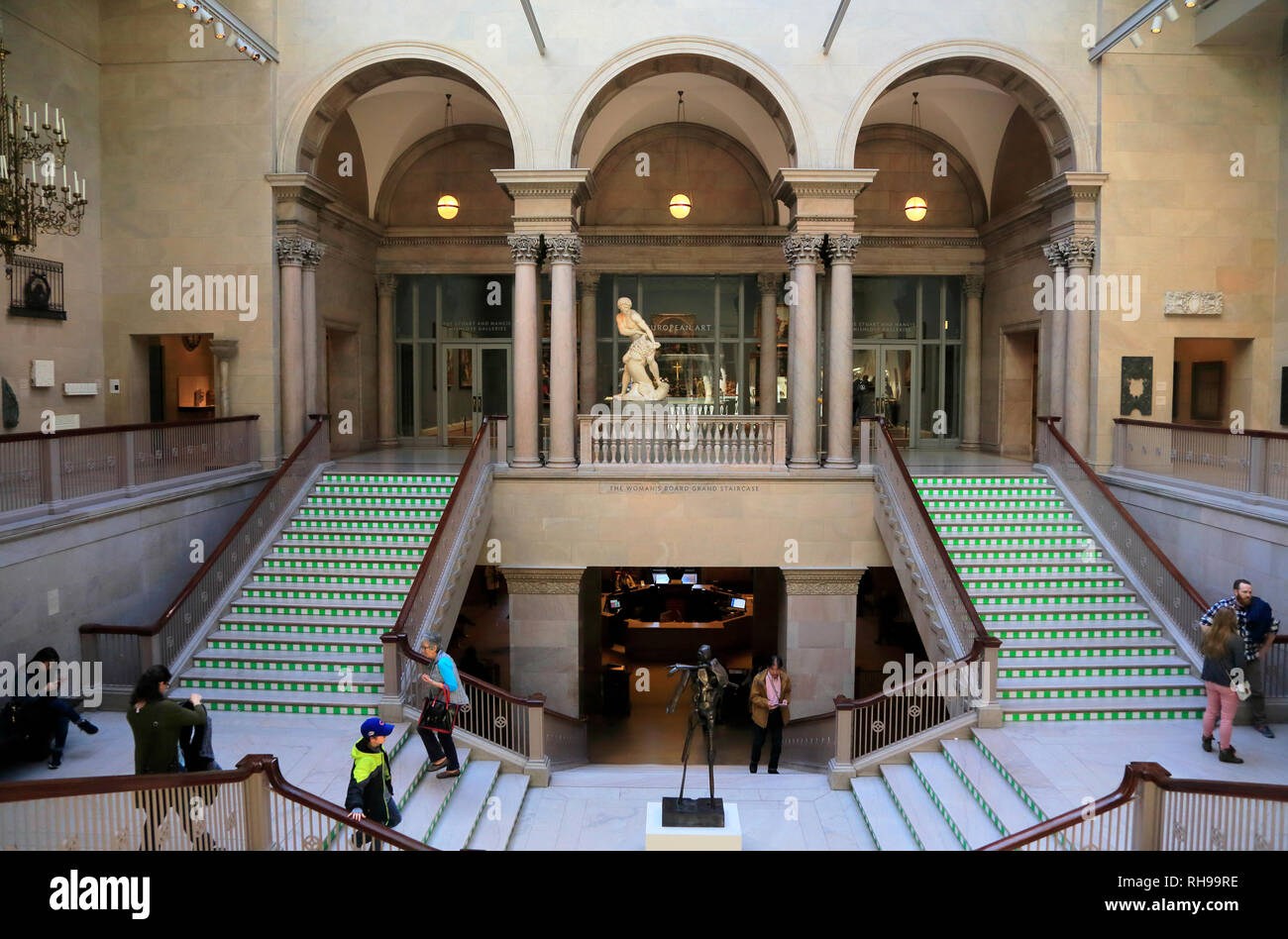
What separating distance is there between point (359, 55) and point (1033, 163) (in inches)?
497

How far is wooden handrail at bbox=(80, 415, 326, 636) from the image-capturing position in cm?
1070

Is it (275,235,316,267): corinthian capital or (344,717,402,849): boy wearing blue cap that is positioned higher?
(275,235,316,267): corinthian capital

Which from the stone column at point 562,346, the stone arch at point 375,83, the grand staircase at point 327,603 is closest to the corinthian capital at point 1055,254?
the stone column at point 562,346

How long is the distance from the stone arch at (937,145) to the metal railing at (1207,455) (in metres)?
7.18

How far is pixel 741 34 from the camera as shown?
15.0 metres

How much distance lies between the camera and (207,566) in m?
12.0

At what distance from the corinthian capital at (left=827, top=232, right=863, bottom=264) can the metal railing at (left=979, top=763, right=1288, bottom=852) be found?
9969mm

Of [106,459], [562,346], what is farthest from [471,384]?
[106,459]

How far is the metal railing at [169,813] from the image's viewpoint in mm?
5781

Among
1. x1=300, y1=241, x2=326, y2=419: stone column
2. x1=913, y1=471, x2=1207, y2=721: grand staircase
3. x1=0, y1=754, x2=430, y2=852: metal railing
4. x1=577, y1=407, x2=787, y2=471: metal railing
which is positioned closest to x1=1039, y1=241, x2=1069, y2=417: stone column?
x1=913, y1=471, x2=1207, y2=721: grand staircase

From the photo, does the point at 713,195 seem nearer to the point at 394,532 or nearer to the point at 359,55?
the point at 359,55

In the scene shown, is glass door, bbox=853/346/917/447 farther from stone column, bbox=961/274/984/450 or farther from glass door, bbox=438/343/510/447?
glass door, bbox=438/343/510/447

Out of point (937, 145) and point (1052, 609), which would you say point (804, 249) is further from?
point (937, 145)
